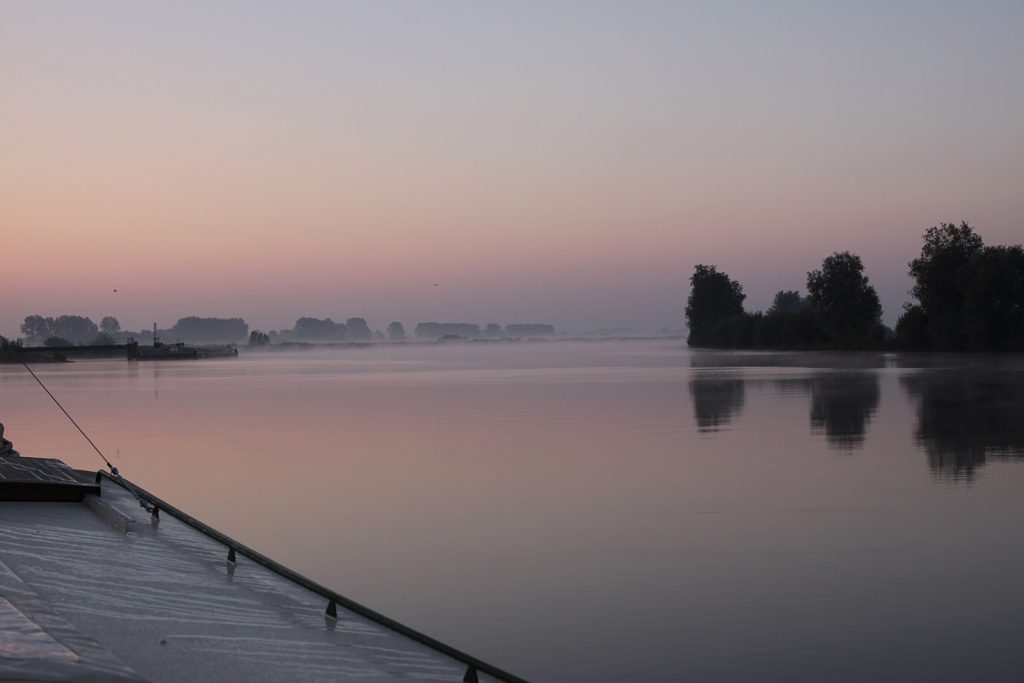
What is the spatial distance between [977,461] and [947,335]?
63799mm

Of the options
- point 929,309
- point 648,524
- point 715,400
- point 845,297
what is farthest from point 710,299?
point 648,524

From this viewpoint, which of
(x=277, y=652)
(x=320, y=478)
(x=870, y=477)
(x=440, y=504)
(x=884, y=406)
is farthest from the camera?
(x=884, y=406)

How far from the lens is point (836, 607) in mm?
7621

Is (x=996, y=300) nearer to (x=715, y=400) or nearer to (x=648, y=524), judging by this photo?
(x=715, y=400)

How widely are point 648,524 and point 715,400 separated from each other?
19.9 metres

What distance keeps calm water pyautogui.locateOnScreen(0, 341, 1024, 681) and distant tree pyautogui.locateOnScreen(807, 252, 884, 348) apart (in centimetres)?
7045

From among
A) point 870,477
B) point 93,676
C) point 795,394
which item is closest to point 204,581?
point 93,676

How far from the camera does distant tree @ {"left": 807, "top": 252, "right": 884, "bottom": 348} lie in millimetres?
94625

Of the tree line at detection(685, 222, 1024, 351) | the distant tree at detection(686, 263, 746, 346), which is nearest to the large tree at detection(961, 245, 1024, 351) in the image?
the tree line at detection(685, 222, 1024, 351)

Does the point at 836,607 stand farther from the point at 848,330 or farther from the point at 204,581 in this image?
the point at 848,330

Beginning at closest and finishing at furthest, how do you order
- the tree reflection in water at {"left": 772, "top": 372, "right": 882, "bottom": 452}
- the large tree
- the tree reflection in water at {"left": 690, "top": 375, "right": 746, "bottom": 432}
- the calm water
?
1. the calm water
2. the tree reflection in water at {"left": 772, "top": 372, "right": 882, "bottom": 452}
3. the tree reflection in water at {"left": 690, "top": 375, "right": 746, "bottom": 432}
4. the large tree

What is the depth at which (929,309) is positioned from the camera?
75062 millimetres

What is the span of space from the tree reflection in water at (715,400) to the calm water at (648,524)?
251 millimetres

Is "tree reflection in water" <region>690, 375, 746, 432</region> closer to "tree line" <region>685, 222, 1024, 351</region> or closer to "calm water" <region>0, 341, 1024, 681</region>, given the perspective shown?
"calm water" <region>0, 341, 1024, 681</region>
